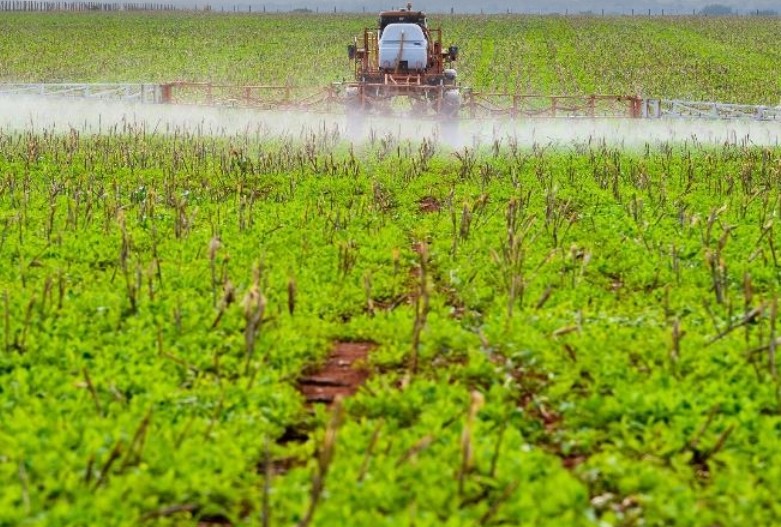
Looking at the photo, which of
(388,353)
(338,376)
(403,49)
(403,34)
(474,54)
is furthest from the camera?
(474,54)

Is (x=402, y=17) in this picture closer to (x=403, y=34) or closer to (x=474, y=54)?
(x=403, y=34)

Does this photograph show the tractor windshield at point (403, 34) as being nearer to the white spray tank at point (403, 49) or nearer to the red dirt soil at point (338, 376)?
the white spray tank at point (403, 49)

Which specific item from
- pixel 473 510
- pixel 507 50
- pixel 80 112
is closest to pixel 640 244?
pixel 473 510

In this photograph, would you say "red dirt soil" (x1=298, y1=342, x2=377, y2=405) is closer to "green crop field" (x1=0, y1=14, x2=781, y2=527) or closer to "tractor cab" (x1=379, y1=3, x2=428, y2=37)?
"green crop field" (x1=0, y1=14, x2=781, y2=527)

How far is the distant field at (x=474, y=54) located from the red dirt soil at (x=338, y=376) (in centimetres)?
3937

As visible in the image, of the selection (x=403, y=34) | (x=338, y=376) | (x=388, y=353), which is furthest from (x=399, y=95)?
(x=338, y=376)

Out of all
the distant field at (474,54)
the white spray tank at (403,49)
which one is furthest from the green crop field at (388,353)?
the distant field at (474,54)

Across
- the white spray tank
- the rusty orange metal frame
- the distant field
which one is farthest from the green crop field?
the distant field

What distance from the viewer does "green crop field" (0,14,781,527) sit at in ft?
18.9

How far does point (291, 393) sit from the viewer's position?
7.51 metres

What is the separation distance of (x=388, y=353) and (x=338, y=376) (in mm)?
531

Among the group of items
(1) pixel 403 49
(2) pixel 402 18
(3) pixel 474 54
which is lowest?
(1) pixel 403 49

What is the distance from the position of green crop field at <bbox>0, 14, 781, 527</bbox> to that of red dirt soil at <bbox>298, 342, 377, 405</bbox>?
0.15 feet

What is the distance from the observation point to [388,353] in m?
8.42
